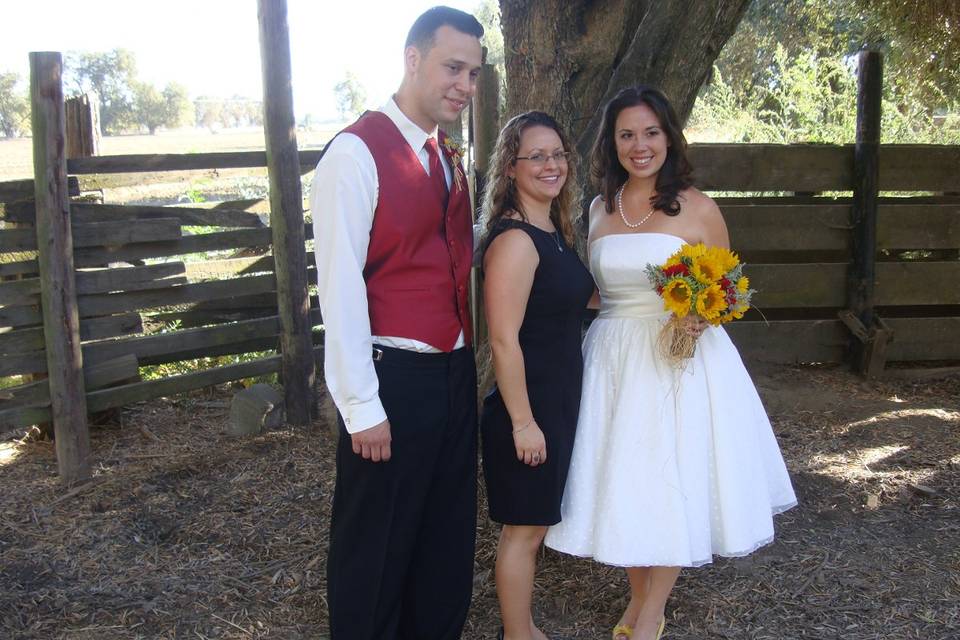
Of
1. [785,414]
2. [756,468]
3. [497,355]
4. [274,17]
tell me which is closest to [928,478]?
[785,414]

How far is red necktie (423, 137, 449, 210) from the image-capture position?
261 centimetres

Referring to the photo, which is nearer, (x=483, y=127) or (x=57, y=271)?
(x=483, y=127)

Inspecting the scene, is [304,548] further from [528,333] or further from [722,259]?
[722,259]

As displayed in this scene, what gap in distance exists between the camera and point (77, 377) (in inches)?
189

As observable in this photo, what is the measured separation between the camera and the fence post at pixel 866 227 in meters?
6.21

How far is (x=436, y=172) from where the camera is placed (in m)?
2.64

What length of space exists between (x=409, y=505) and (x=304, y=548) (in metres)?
1.50

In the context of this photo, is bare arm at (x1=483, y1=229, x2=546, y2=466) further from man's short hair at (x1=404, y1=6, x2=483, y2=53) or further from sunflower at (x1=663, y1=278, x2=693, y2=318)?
man's short hair at (x1=404, y1=6, x2=483, y2=53)

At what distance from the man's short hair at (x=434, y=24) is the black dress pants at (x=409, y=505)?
2.94 feet

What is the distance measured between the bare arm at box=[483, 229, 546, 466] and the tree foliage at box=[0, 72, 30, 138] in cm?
4119

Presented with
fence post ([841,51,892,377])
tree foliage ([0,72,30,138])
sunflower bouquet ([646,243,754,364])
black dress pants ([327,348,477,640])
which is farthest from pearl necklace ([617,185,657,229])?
tree foliage ([0,72,30,138])

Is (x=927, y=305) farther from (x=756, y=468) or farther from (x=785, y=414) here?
(x=756, y=468)

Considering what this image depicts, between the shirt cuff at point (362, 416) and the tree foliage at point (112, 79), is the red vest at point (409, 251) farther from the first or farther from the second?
the tree foliage at point (112, 79)

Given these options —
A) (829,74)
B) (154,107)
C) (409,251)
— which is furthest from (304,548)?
(154,107)
